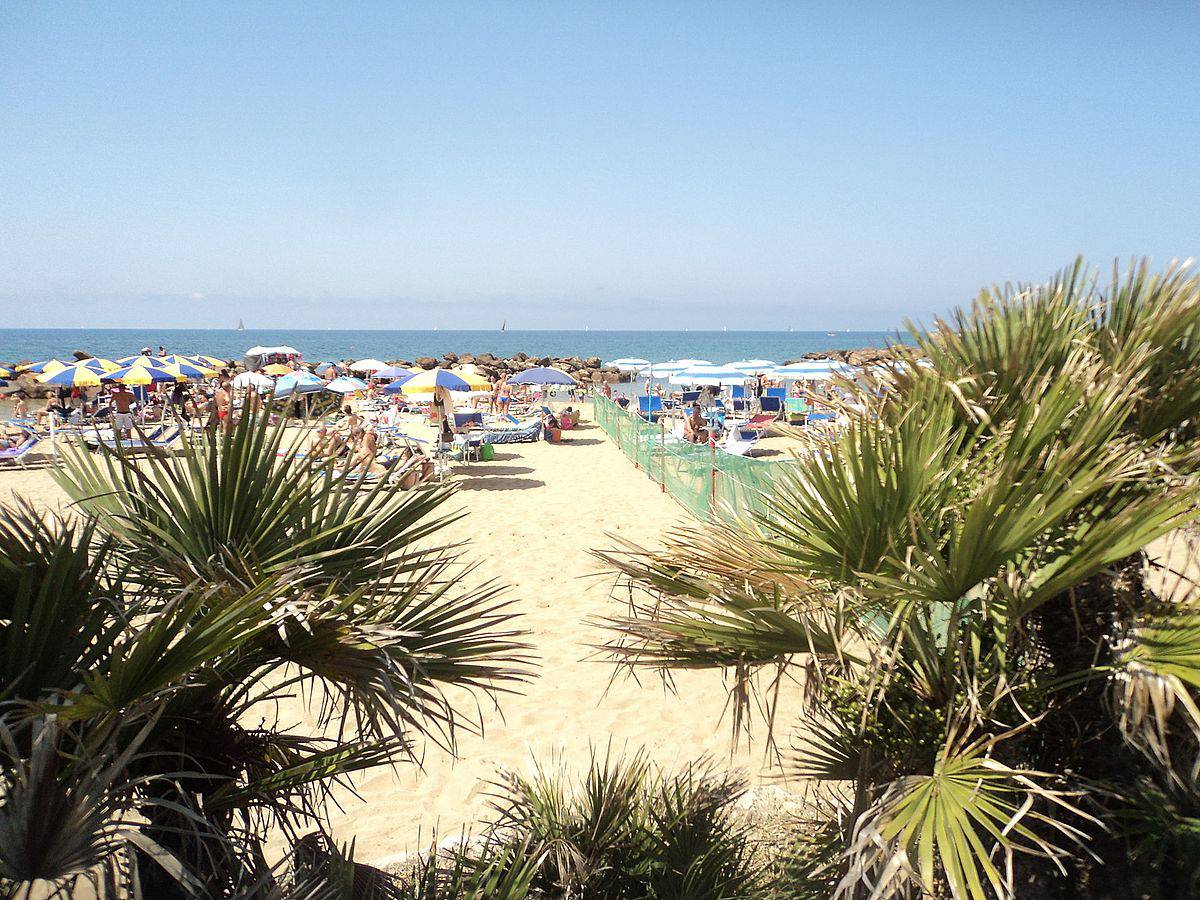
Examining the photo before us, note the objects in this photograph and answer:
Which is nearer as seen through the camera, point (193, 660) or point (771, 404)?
point (193, 660)

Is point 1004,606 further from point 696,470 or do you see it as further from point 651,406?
point 651,406

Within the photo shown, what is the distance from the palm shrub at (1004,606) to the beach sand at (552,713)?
1.60 feet

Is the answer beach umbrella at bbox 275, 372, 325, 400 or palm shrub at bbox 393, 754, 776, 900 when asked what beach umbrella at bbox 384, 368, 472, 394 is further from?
palm shrub at bbox 393, 754, 776, 900

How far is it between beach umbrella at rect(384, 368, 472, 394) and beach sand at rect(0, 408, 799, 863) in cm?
489

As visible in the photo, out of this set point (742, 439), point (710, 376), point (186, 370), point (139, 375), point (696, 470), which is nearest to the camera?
point (696, 470)

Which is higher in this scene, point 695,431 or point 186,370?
point 186,370

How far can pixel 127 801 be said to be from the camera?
66.3 inches

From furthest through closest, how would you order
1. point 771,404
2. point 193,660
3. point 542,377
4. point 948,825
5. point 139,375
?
point 771,404
point 542,377
point 139,375
point 948,825
point 193,660

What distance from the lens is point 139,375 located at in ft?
60.7

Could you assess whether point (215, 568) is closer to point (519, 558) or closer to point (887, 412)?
point (887, 412)

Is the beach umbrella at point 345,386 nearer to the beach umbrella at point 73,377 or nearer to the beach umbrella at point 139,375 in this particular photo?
the beach umbrella at point 139,375

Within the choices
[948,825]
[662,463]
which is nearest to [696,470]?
[662,463]

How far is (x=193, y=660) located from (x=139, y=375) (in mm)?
19459

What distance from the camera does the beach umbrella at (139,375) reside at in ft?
60.2
